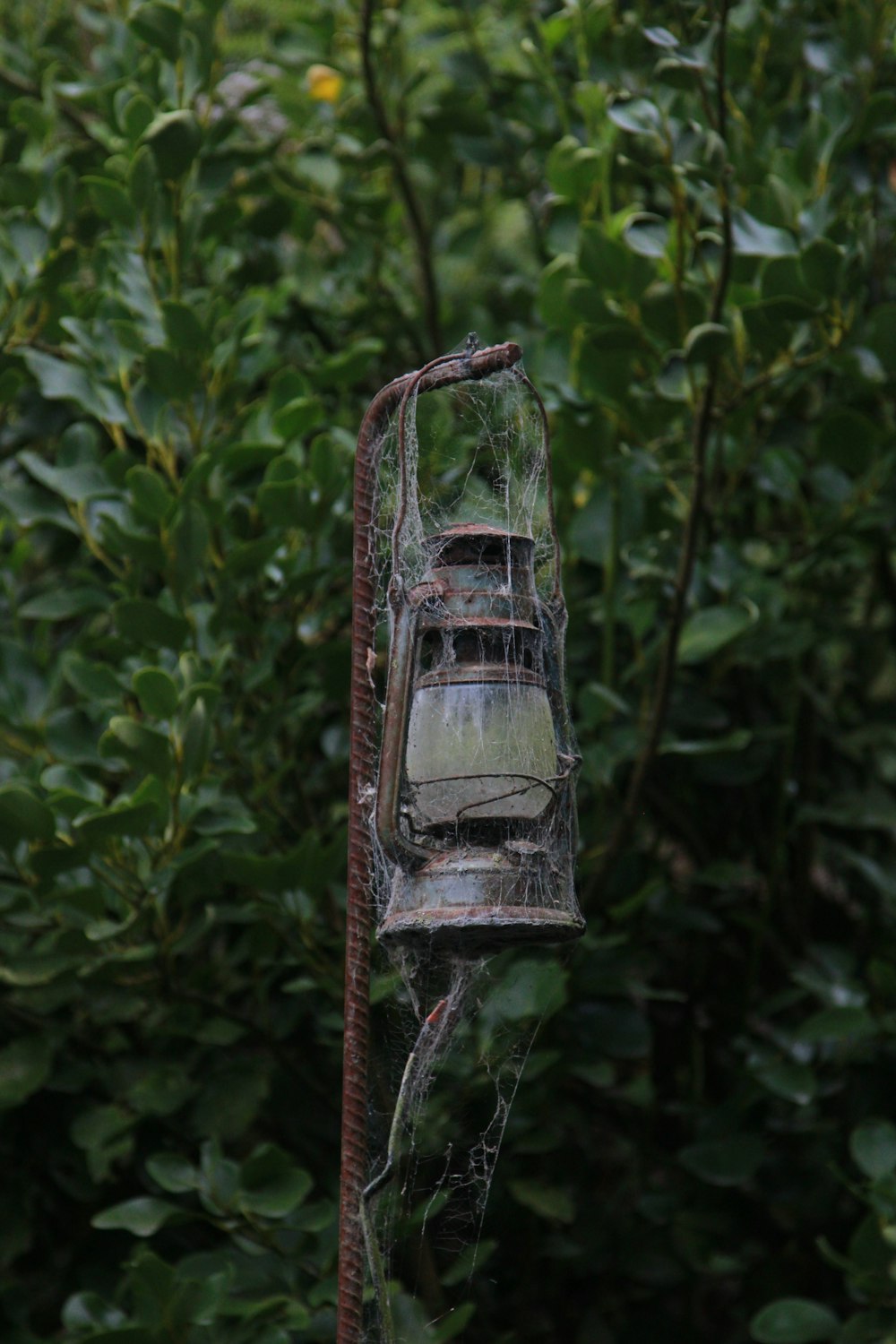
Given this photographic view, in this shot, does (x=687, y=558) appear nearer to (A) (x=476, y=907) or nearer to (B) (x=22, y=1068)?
(A) (x=476, y=907)

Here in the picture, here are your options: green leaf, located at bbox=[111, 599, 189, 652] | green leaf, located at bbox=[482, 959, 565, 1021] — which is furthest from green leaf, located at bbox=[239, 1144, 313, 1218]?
green leaf, located at bbox=[111, 599, 189, 652]

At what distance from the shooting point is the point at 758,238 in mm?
2508

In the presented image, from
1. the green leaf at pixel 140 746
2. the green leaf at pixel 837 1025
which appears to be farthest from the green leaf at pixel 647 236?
the green leaf at pixel 837 1025

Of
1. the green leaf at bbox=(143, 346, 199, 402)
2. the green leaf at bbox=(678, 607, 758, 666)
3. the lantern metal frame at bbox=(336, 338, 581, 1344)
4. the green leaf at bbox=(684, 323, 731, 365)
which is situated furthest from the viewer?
the green leaf at bbox=(678, 607, 758, 666)

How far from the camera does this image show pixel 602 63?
2.97 meters

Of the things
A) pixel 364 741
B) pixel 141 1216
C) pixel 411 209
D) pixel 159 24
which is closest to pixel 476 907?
pixel 364 741

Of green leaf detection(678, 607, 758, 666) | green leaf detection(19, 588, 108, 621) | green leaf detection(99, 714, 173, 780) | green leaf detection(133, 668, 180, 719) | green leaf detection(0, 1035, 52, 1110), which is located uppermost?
green leaf detection(19, 588, 108, 621)

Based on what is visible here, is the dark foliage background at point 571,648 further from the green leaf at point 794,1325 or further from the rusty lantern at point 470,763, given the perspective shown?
the rusty lantern at point 470,763

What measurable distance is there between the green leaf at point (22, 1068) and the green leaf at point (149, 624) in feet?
2.53

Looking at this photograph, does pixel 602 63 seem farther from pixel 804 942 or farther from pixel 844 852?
pixel 804 942

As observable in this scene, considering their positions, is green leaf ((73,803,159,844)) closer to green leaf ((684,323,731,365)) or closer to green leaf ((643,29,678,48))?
green leaf ((684,323,731,365))

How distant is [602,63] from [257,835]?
162cm

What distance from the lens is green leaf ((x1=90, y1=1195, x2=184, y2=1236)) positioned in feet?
8.09

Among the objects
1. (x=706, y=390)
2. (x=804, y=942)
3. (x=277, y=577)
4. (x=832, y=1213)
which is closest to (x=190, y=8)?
(x=277, y=577)
